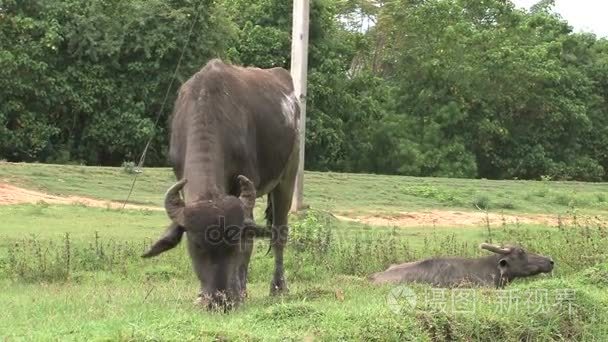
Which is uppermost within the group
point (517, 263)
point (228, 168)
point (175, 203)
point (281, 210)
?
point (228, 168)

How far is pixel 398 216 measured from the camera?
61.5 ft

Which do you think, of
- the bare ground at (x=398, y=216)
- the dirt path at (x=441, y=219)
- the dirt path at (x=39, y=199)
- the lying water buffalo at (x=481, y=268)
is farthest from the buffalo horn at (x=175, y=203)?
the dirt path at (x=441, y=219)

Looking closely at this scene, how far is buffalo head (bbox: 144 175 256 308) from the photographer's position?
7094 mm

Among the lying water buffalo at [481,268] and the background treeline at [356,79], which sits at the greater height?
the background treeline at [356,79]

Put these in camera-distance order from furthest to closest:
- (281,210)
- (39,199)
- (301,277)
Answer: (39,199) < (301,277) < (281,210)

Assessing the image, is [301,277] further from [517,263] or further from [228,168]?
[228,168]

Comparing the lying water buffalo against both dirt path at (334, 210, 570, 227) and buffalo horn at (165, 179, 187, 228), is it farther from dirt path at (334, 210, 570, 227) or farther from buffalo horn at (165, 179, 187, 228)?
dirt path at (334, 210, 570, 227)

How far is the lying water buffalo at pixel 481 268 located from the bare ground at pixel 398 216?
452 centimetres

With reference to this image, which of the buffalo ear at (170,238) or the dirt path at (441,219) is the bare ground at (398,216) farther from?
the buffalo ear at (170,238)

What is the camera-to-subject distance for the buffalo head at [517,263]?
11234 mm

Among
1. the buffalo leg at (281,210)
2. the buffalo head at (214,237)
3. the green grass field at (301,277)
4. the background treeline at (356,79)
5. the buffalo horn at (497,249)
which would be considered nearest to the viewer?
the green grass field at (301,277)

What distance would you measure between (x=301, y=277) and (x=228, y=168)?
12.5 ft

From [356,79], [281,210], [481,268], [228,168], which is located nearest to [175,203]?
[228,168]

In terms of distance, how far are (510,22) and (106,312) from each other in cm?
3402
